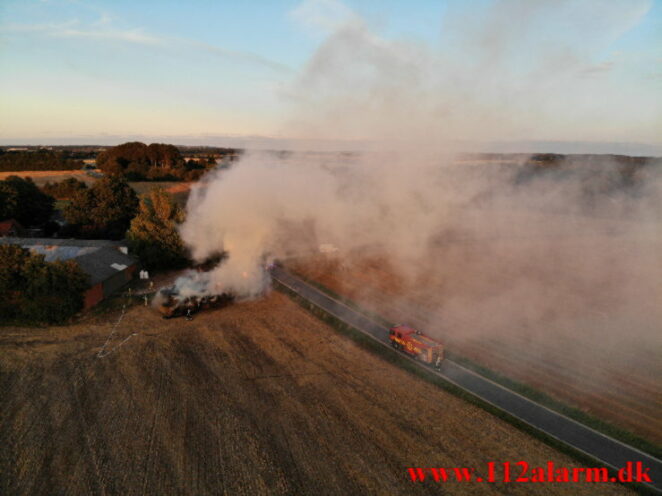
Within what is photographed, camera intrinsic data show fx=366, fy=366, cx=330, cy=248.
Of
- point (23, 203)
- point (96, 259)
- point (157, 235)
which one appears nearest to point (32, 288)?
point (96, 259)

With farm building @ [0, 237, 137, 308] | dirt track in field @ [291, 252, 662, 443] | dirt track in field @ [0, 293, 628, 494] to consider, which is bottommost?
dirt track in field @ [291, 252, 662, 443]

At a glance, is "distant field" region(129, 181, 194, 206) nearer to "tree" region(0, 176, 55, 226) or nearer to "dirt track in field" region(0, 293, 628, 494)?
"tree" region(0, 176, 55, 226)

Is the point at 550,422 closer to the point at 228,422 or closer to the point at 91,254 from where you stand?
the point at 228,422

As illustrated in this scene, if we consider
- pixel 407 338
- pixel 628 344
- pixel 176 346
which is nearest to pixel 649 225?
pixel 628 344

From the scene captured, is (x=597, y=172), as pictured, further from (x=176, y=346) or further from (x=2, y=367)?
(x=2, y=367)

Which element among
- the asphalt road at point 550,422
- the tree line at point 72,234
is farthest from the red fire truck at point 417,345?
the tree line at point 72,234

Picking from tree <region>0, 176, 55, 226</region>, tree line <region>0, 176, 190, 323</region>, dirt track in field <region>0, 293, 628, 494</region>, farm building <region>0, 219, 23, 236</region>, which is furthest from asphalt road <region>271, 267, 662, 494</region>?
tree <region>0, 176, 55, 226</region>
